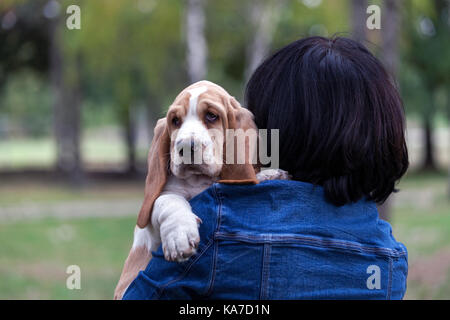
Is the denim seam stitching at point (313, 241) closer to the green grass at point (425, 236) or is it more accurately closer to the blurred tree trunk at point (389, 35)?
the blurred tree trunk at point (389, 35)

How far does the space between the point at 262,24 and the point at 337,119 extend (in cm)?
1769

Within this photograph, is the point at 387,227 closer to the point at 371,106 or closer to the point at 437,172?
the point at 371,106

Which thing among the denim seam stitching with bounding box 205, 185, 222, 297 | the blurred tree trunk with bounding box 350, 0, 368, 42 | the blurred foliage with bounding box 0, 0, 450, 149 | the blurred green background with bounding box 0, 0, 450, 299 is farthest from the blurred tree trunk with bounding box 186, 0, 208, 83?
the denim seam stitching with bounding box 205, 185, 222, 297

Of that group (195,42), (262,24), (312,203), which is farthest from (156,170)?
(262,24)

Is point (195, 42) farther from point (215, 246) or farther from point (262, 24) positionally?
point (215, 246)

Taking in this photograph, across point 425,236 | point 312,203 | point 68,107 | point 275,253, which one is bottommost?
point 425,236

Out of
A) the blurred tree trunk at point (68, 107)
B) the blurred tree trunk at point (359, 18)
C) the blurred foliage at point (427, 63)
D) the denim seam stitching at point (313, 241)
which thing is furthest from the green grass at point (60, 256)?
the blurred foliage at point (427, 63)

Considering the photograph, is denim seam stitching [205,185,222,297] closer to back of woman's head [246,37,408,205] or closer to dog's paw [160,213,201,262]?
dog's paw [160,213,201,262]

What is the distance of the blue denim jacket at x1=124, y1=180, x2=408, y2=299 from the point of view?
2066 millimetres

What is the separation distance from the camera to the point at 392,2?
766 cm

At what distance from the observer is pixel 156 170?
2.53 metres

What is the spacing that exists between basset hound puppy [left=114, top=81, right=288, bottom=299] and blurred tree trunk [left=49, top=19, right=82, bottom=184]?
19265 mm

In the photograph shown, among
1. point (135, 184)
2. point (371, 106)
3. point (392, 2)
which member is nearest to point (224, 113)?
point (371, 106)

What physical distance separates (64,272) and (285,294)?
29.7 feet
